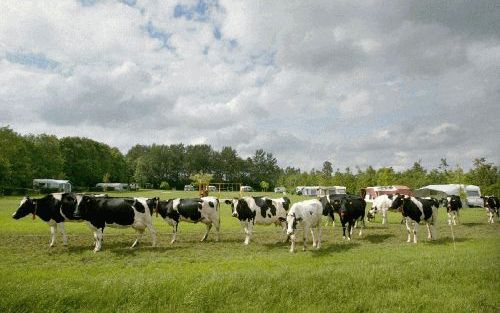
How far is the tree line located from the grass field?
49.5 metres

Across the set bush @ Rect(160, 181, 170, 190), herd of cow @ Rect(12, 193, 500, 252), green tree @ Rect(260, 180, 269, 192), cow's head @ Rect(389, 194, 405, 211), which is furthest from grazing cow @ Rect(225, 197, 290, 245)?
bush @ Rect(160, 181, 170, 190)

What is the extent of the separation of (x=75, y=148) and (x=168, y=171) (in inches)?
2184

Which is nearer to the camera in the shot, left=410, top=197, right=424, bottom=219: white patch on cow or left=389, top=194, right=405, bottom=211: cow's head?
left=410, top=197, right=424, bottom=219: white patch on cow

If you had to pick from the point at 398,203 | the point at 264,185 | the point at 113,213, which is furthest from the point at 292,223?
the point at 264,185

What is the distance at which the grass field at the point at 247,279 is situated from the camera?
9336 millimetres

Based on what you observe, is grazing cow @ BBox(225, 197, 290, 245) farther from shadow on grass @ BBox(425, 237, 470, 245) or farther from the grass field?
shadow on grass @ BBox(425, 237, 470, 245)

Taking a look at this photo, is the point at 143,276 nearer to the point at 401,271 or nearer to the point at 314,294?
the point at 314,294

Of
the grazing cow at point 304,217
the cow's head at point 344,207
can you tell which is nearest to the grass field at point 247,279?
the grazing cow at point 304,217

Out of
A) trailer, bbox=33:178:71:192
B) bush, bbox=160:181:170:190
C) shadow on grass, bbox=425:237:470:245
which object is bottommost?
shadow on grass, bbox=425:237:470:245

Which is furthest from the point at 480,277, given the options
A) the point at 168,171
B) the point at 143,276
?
the point at 168,171

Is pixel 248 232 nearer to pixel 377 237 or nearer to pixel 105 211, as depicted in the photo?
pixel 105 211

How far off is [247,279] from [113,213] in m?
9.55

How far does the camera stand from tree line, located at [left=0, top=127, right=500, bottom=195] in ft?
260

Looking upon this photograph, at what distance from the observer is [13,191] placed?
77250mm
